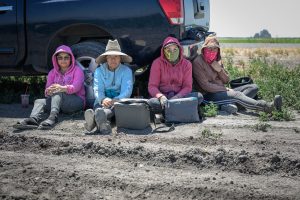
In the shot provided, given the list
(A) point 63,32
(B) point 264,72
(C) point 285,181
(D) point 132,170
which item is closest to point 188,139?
(D) point 132,170

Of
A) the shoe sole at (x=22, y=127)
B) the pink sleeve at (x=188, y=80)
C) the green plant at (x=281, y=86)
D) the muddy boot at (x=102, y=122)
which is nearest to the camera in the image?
the muddy boot at (x=102, y=122)

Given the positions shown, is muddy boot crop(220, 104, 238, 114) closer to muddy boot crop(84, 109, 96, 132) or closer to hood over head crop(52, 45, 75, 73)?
muddy boot crop(84, 109, 96, 132)

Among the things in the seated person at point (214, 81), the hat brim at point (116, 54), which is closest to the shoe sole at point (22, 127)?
the hat brim at point (116, 54)

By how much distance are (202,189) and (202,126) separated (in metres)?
2.23

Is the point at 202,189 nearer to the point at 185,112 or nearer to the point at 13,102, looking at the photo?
the point at 185,112

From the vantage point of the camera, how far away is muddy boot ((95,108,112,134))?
17.5ft

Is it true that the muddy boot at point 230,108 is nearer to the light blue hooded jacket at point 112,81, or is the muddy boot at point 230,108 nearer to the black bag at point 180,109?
the black bag at point 180,109

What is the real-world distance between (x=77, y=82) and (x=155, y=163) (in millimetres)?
2524

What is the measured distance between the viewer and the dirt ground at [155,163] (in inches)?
136

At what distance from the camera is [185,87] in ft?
21.1

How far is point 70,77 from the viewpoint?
6.40 metres

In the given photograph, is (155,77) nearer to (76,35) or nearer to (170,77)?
(170,77)

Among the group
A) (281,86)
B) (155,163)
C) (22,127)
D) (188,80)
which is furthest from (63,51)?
(281,86)

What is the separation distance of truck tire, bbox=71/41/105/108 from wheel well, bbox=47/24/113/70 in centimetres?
19
